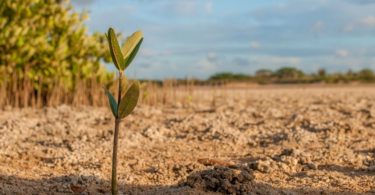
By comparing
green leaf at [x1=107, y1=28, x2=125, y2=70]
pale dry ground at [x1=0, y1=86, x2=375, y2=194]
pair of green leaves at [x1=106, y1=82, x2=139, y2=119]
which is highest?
green leaf at [x1=107, y1=28, x2=125, y2=70]

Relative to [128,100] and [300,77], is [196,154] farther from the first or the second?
[300,77]

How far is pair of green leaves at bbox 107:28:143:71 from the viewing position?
9.93ft

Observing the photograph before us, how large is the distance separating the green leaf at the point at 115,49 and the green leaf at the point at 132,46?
0.04 m

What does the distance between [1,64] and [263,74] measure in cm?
1944

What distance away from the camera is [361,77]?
83.4 feet

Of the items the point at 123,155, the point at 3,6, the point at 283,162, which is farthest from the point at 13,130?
the point at 3,6

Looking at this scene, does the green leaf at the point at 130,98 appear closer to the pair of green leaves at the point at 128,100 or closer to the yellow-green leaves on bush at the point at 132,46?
the pair of green leaves at the point at 128,100

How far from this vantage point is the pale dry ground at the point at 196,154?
3.89m

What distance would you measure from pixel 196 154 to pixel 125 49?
7.79 feet

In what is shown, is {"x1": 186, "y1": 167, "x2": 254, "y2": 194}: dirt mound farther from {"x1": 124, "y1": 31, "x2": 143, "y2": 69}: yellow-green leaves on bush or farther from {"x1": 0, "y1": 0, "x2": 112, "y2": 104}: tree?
{"x1": 0, "y1": 0, "x2": 112, "y2": 104}: tree

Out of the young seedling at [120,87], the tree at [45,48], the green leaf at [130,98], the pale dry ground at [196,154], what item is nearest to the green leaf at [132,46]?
the young seedling at [120,87]

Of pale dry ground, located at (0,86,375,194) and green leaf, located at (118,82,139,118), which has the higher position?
green leaf, located at (118,82,139,118)

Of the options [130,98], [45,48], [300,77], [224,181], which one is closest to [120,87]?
[130,98]

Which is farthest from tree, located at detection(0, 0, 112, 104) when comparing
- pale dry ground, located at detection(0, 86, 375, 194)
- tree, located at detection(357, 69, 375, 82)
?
Result: tree, located at detection(357, 69, 375, 82)
